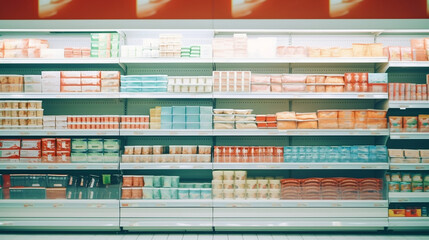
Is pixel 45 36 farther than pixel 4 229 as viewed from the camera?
Yes

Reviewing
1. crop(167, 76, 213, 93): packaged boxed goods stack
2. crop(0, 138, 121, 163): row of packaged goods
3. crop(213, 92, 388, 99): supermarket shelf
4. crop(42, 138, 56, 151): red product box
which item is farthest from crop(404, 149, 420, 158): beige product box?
crop(42, 138, 56, 151): red product box

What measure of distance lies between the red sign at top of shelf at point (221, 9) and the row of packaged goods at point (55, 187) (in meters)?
2.07

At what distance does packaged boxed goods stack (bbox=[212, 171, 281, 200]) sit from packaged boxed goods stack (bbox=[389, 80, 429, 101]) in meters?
1.86

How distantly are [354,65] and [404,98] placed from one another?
87 centimetres

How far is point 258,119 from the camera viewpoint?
433cm

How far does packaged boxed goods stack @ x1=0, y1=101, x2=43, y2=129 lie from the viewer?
433 cm

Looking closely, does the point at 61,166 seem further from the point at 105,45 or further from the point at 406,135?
the point at 406,135

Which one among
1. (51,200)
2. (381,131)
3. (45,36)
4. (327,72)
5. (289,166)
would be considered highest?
(45,36)

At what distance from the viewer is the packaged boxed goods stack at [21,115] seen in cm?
433

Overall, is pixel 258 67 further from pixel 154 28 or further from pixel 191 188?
pixel 191 188

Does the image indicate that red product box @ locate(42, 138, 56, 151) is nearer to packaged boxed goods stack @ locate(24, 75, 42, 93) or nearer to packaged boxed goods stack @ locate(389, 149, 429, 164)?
packaged boxed goods stack @ locate(24, 75, 42, 93)

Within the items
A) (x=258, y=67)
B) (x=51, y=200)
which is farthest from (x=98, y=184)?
(x=258, y=67)

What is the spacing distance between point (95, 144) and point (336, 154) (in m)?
3.13

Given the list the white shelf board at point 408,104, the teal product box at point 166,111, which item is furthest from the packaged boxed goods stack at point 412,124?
the teal product box at point 166,111
